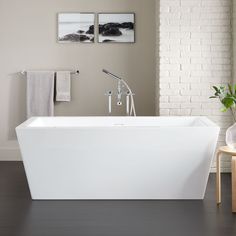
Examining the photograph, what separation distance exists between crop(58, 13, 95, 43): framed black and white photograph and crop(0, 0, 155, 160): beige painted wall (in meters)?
0.09

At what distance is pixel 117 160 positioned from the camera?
355 centimetres

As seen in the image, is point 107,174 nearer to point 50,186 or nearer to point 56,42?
point 50,186

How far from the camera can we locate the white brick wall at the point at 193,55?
4477 millimetres

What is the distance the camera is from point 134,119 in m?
4.50

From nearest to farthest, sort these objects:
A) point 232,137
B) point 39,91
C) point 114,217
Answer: point 114,217 < point 232,137 < point 39,91

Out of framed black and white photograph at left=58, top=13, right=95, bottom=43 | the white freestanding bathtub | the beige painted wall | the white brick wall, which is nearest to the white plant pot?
the white freestanding bathtub

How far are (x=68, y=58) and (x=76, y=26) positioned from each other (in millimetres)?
453

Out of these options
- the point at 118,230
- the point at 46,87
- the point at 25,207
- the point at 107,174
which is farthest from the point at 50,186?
the point at 46,87

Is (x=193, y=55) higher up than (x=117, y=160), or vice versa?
(x=193, y=55)

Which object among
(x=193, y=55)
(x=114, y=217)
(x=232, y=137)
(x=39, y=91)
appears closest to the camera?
(x=114, y=217)

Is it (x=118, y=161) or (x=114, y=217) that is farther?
(x=118, y=161)

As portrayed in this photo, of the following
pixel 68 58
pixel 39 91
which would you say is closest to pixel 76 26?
pixel 68 58

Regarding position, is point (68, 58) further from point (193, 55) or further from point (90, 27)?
point (193, 55)

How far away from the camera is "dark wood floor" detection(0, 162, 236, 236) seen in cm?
296
